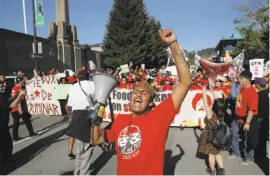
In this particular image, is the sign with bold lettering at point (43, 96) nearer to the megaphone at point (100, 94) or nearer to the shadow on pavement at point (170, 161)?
the shadow on pavement at point (170, 161)

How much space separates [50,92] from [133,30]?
21.5 m

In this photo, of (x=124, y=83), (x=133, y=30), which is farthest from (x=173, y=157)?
(x=133, y=30)

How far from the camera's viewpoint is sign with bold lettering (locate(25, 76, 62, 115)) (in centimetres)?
1057

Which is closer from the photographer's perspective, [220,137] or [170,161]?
[220,137]

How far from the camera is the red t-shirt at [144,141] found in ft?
6.56

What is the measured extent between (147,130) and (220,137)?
232 cm

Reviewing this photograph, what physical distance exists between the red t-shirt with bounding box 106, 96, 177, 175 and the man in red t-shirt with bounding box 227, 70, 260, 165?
108 inches

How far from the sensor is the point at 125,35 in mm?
30250

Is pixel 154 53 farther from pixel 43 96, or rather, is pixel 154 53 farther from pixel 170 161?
pixel 170 161

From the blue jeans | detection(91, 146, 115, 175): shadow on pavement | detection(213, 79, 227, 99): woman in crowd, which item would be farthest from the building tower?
the blue jeans

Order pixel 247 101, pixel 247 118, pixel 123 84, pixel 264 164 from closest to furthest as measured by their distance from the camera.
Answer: pixel 247 118
pixel 247 101
pixel 264 164
pixel 123 84

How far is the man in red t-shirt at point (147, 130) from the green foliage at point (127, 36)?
2780cm

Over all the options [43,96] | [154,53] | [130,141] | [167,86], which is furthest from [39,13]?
[154,53]

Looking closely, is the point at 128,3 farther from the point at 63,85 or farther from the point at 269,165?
the point at 269,165
